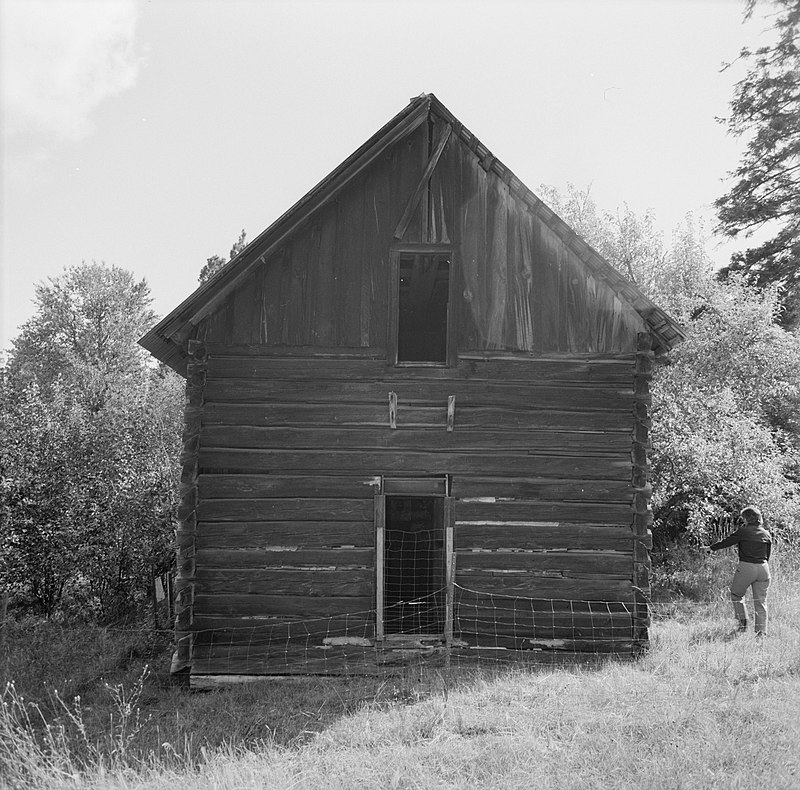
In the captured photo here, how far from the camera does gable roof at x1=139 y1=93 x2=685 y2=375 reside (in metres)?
9.24

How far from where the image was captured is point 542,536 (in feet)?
31.0

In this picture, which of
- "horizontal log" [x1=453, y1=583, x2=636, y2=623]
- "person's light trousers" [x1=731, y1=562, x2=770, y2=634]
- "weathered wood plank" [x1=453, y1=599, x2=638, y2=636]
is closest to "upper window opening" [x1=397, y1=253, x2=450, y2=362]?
"horizontal log" [x1=453, y1=583, x2=636, y2=623]

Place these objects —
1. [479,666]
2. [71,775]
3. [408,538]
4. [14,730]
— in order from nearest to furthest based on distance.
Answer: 1. [71,775]
2. [14,730]
3. [479,666]
4. [408,538]

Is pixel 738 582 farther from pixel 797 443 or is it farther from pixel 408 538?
pixel 797 443

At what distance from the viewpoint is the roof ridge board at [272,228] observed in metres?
9.14

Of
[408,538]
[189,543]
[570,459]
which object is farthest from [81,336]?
[570,459]

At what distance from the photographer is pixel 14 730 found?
7.30 meters

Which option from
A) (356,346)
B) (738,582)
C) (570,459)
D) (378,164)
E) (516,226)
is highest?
(378,164)

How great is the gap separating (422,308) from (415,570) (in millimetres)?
4984

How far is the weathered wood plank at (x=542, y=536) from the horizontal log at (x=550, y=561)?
76mm

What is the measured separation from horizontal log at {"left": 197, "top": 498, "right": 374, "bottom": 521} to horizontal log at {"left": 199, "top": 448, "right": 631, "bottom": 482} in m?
0.38

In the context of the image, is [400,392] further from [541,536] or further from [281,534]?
[541,536]

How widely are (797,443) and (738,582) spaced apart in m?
10.7

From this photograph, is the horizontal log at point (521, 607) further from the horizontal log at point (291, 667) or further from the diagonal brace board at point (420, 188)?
the diagonal brace board at point (420, 188)
